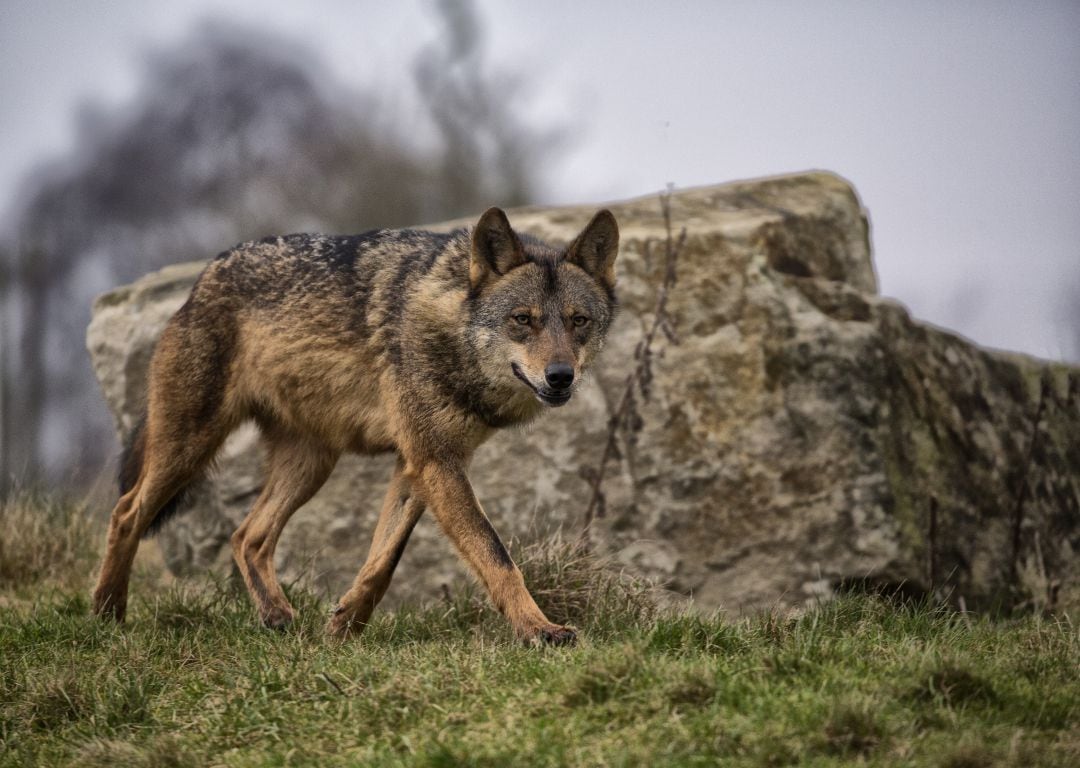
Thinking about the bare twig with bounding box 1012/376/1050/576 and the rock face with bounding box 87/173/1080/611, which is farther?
the bare twig with bounding box 1012/376/1050/576

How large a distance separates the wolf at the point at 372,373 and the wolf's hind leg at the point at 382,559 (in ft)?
0.04

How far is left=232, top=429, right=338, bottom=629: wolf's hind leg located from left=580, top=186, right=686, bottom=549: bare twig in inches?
71.1

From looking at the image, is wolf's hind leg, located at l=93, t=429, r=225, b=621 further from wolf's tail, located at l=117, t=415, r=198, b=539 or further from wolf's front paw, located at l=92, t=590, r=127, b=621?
wolf's tail, located at l=117, t=415, r=198, b=539

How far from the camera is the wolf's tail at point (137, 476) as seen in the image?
6.42 meters

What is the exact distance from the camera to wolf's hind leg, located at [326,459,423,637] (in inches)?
211

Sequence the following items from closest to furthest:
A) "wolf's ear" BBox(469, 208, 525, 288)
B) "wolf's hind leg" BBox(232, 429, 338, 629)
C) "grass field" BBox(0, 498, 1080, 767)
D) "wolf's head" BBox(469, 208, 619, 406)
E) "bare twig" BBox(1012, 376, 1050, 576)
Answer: "grass field" BBox(0, 498, 1080, 767) < "wolf's head" BBox(469, 208, 619, 406) < "wolf's ear" BBox(469, 208, 525, 288) < "wolf's hind leg" BBox(232, 429, 338, 629) < "bare twig" BBox(1012, 376, 1050, 576)

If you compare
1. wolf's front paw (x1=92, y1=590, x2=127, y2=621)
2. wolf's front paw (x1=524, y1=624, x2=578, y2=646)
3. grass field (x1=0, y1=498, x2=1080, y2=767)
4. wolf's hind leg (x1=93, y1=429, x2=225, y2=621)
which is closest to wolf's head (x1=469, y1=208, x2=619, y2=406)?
wolf's front paw (x1=524, y1=624, x2=578, y2=646)

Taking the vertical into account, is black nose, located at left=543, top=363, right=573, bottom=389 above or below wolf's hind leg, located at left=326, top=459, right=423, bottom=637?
above

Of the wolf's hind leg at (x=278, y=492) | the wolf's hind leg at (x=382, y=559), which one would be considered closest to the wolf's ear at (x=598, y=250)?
the wolf's hind leg at (x=382, y=559)

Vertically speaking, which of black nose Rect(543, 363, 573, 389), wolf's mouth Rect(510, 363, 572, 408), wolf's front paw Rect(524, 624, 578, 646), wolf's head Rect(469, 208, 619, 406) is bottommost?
wolf's front paw Rect(524, 624, 578, 646)

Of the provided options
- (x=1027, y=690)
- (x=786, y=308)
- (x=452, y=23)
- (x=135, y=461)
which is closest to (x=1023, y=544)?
(x=786, y=308)

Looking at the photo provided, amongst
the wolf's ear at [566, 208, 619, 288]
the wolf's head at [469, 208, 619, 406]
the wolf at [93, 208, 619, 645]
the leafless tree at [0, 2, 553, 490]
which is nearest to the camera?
the wolf's head at [469, 208, 619, 406]

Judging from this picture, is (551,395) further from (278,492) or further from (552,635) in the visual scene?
(278,492)

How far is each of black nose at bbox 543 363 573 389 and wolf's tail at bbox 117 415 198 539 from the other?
2.49 metres
